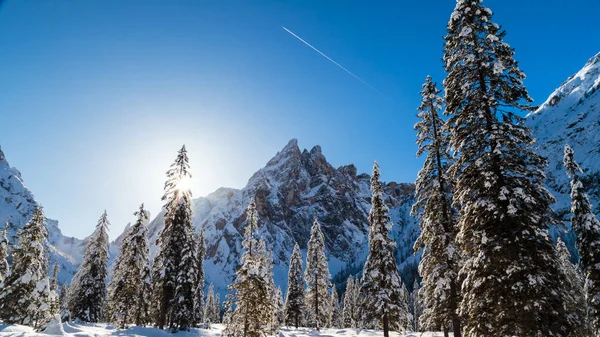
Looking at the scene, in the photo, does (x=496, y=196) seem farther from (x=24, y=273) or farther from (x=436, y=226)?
(x=24, y=273)

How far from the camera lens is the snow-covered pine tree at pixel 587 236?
2345 centimetres

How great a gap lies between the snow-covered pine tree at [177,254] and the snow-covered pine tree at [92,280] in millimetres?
12677

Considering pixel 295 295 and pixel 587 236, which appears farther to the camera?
pixel 295 295

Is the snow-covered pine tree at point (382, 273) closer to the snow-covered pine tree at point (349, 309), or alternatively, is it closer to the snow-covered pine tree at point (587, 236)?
the snow-covered pine tree at point (587, 236)

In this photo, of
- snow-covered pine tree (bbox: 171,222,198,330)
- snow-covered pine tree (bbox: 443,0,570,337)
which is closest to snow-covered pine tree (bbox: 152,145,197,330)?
snow-covered pine tree (bbox: 171,222,198,330)

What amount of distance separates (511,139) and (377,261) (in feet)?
67.0

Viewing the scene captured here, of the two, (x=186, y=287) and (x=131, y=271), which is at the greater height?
(x=131, y=271)

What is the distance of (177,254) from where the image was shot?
34500mm

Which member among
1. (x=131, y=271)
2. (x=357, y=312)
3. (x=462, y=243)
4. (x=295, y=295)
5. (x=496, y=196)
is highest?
(x=496, y=196)

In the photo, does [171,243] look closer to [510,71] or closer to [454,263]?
[454,263]

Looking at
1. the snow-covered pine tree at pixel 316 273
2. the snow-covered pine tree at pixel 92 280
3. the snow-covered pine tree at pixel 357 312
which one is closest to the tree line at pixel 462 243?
the snow-covered pine tree at pixel 92 280

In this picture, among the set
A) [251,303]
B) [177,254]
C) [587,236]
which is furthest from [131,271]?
[587,236]

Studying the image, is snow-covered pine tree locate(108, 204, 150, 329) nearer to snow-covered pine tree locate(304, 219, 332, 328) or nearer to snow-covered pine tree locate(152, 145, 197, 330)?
snow-covered pine tree locate(152, 145, 197, 330)

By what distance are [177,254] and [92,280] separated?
642 inches
